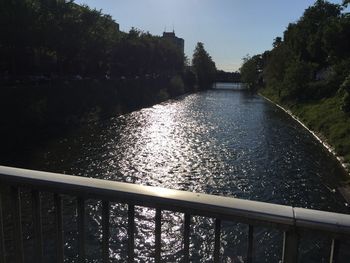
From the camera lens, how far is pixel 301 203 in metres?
18.3

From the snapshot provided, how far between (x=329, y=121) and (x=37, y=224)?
115 feet

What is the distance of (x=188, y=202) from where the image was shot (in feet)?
9.41

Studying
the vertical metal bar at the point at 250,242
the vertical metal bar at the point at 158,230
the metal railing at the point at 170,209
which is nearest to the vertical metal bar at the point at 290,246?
the metal railing at the point at 170,209

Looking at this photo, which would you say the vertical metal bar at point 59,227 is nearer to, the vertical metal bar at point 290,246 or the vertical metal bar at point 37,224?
the vertical metal bar at point 37,224

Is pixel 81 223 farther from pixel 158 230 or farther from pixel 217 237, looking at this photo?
pixel 217 237

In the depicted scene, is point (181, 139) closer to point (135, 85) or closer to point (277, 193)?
point (277, 193)

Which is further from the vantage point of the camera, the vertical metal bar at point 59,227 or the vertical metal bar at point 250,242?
the vertical metal bar at point 59,227

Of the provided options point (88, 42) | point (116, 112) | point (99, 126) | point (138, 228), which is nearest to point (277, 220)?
point (138, 228)

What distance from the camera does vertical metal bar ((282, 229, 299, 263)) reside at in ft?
8.89

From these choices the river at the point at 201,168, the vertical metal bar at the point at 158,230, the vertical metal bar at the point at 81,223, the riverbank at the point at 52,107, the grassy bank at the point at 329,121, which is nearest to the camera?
the vertical metal bar at the point at 158,230

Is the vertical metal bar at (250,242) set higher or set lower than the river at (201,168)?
higher

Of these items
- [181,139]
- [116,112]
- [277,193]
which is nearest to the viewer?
[277,193]

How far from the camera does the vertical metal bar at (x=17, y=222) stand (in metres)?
3.57

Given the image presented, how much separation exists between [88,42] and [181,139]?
25.6m
